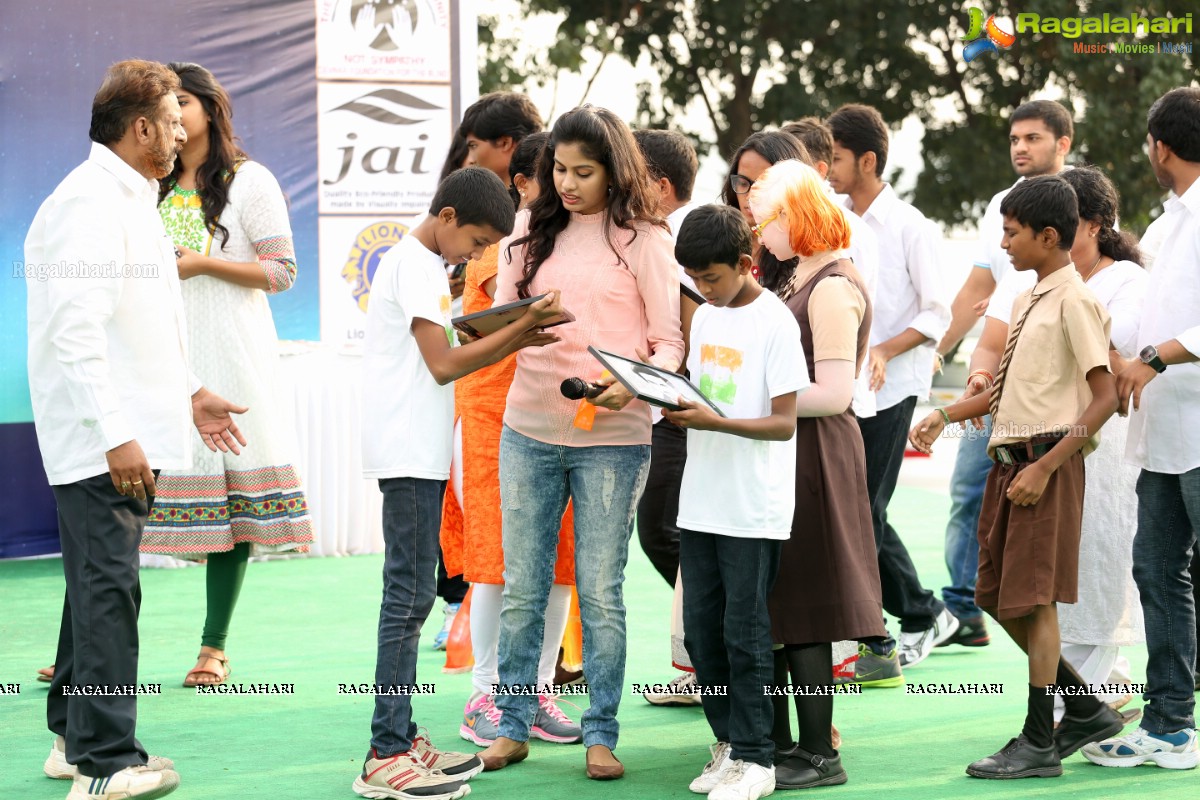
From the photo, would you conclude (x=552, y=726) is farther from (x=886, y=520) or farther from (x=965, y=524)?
(x=965, y=524)

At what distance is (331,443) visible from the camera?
7.41 meters

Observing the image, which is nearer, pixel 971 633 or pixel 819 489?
pixel 819 489

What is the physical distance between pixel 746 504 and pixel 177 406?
1.44 metres

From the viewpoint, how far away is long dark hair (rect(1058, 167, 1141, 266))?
4113 mm

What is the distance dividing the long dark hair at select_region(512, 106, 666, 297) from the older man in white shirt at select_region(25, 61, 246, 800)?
0.94 m

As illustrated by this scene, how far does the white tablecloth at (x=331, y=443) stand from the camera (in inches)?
289

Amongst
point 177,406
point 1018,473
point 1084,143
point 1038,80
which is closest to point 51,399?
point 177,406

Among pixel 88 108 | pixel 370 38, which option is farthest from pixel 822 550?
pixel 88 108

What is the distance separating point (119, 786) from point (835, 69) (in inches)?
784

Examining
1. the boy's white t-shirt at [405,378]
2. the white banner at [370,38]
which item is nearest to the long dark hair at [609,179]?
the boy's white t-shirt at [405,378]

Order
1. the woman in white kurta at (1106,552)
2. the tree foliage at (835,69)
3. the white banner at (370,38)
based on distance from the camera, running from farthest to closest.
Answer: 1. the tree foliage at (835,69)
2. the white banner at (370,38)
3. the woman in white kurta at (1106,552)

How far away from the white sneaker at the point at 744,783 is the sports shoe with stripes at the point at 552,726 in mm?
628

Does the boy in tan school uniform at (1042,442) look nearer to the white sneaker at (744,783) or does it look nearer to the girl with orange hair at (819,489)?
the girl with orange hair at (819,489)

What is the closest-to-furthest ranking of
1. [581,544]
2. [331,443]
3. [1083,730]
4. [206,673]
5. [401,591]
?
1. [401,591]
2. [581,544]
3. [1083,730]
4. [206,673]
5. [331,443]
